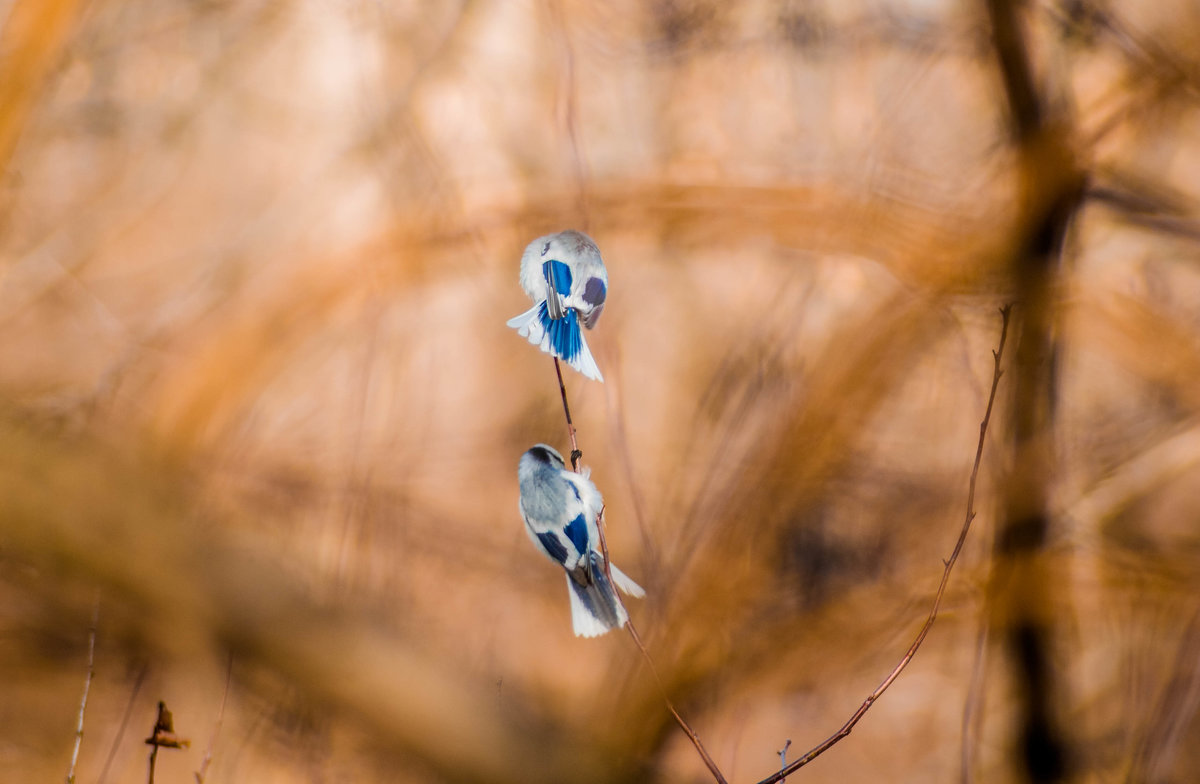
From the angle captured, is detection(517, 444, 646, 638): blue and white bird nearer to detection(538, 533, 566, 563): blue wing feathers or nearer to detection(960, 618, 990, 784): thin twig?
detection(538, 533, 566, 563): blue wing feathers

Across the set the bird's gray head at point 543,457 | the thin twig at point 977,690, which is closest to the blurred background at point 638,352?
the thin twig at point 977,690

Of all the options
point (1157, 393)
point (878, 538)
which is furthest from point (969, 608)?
point (1157, 393)

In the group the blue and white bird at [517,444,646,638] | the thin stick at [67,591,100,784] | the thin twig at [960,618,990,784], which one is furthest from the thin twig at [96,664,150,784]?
the thin twig at [960,618,990,784]

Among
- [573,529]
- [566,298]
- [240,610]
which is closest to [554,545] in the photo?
[573,529]

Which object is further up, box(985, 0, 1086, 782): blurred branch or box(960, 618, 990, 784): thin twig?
box(985, 0, 1086, 782): blurred branch

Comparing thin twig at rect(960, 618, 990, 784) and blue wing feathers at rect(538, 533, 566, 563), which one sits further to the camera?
thin twig at rect(960, 618, 990, 784)

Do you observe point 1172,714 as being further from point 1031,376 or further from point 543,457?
point 543,457

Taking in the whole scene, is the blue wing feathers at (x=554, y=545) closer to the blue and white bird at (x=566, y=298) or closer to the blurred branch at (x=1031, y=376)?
the blue and white bird at (x=566, y=298)
